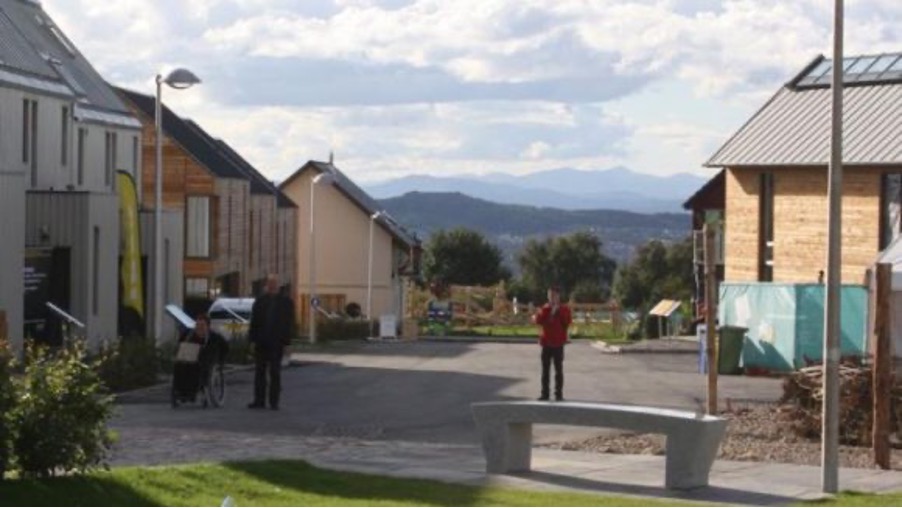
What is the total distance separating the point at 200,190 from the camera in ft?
216

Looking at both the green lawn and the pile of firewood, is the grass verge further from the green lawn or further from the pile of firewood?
the pile of firewood

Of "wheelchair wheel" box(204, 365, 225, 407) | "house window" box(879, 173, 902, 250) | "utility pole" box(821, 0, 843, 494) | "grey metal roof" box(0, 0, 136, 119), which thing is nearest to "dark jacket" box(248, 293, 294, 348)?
"wheelchair wheel" box(204, 365, 225, 407)

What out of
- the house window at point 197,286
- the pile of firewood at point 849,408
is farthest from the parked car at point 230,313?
the pile of firewood at point 849,408

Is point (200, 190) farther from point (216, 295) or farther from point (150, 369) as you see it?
point (150, 369)

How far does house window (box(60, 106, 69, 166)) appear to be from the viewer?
41188 millimetres

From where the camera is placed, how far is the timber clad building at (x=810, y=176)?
4356 centimetres

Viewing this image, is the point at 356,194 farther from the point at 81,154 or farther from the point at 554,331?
the point at 554,331

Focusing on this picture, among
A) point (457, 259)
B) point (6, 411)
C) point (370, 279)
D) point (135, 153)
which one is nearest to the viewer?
point (6, 411)

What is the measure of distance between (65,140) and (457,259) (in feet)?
272

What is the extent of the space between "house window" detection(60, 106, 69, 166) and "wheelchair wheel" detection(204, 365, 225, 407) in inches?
552

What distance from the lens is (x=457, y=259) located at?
124188mm

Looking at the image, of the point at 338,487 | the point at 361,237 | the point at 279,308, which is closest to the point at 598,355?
the point at 279,308

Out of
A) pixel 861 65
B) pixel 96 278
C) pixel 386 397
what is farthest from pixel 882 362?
pixel 861 65

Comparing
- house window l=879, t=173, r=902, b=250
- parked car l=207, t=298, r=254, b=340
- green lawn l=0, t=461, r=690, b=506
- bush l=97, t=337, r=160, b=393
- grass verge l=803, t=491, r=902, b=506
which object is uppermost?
house window l=879, t=173, r=902, b=250
